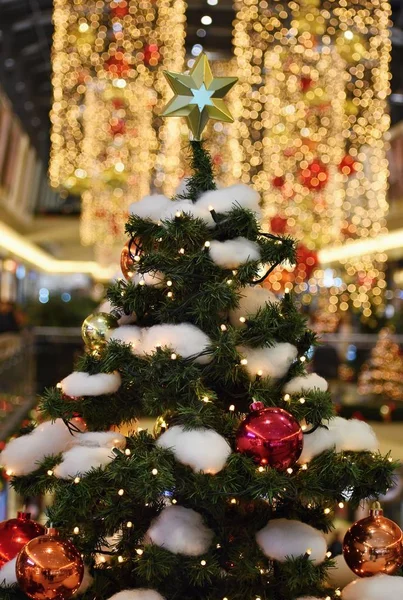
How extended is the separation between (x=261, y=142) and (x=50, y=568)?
8540mm

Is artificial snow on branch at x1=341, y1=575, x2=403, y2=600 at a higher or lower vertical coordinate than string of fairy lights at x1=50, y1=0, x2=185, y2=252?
lower

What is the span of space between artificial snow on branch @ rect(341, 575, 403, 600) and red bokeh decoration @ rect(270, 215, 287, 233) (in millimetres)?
5835

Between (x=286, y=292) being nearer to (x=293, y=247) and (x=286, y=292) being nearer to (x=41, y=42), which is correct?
(x=293, y=247)

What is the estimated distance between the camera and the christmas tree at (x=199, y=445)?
2.49 metres

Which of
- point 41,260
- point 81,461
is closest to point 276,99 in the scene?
point 81,461

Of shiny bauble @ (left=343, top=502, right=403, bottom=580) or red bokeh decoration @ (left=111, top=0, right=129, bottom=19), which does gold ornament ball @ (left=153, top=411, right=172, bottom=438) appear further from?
red bokeh decoration @ (left=111, top=0, right=129, bottom=19)

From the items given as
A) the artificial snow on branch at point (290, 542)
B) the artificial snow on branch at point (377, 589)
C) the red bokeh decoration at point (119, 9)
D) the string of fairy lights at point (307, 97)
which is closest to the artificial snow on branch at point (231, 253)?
the artificial snow on branch at point (290, 542)

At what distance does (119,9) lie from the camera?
730 cm

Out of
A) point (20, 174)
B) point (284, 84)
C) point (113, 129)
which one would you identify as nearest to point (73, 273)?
point (20, 174)

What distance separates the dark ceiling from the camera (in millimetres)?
13109

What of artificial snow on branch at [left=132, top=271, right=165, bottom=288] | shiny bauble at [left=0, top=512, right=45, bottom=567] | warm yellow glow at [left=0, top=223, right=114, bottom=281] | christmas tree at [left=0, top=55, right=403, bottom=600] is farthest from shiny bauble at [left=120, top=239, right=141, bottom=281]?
warm yellow glow at [left=0, top=223, right=114, bottom=281]

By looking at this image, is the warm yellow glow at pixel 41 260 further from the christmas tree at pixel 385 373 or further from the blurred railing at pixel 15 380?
the christmas tree at pixel 385 373

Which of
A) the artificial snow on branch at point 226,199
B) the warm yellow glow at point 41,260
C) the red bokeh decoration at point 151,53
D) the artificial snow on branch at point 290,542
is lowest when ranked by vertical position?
the warm yellow glow at point 41,260

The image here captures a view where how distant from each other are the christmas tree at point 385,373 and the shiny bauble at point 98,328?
28.0 feet
